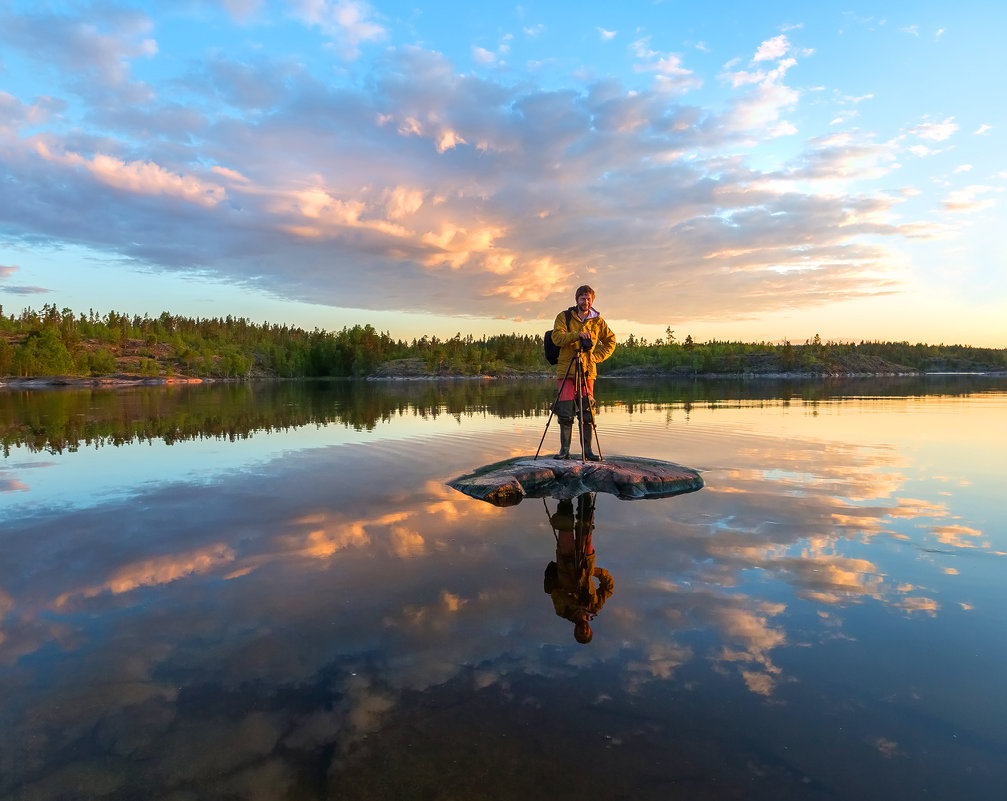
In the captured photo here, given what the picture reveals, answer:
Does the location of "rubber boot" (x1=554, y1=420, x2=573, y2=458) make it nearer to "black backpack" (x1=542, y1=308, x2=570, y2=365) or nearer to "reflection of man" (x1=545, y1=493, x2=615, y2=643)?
"black backpack" (x1=542, y1=308, x2=570, y2=365)

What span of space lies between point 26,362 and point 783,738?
6145 inches

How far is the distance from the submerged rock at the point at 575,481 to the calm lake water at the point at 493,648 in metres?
0.56

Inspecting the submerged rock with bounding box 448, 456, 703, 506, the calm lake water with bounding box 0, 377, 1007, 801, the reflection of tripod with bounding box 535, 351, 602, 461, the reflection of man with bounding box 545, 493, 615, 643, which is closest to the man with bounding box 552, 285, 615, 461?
the reflection of tripod with bounding box 535, 351, 602, 461

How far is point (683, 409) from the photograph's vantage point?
3375cm

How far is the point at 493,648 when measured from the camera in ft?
16.8

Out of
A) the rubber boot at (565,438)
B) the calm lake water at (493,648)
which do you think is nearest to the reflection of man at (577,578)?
the calm lake water at (493,648)

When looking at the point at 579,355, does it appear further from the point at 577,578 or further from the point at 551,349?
the point at 577,578

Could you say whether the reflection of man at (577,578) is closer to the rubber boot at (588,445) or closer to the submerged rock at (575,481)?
the submerged rock at (575,481)

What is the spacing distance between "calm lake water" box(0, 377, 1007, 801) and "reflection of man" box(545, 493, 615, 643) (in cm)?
15

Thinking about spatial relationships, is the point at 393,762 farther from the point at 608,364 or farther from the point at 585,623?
the point at 608,364

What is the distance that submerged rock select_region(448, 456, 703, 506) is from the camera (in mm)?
11327

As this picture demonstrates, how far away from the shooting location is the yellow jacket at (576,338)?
12.9 m

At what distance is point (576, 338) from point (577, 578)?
6.85 meters

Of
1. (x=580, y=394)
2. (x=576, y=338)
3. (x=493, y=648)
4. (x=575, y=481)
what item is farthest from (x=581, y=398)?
(x=493, y=648)
